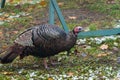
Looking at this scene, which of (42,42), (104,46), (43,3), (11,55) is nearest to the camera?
(42,42)

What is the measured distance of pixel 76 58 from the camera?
667cm

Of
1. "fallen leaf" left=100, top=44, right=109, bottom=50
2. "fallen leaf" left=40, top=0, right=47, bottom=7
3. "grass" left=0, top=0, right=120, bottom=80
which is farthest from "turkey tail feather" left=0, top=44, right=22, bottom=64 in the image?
"fallen leaf" left=40, top=0, right=47, bottom=7

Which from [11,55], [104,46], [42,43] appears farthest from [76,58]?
[11,55]

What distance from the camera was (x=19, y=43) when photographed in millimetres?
6070

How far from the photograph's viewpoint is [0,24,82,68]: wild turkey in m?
5.92

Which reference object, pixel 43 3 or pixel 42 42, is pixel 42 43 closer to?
pixel 42 42

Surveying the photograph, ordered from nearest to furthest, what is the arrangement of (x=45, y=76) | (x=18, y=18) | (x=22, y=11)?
(x=45, y=76)
(x=18, y=18)
(x=22, y=11)

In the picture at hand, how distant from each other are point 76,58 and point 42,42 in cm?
94

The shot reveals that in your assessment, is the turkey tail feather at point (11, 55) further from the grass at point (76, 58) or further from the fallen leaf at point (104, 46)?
the fallen leaf at point (104, 46)

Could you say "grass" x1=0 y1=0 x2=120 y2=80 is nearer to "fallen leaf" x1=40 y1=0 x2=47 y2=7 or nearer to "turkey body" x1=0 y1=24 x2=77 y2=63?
"turkey body" x1=0 y1=24 x2=77 y2=63

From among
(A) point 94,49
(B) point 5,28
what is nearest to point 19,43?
(A) point 94,49

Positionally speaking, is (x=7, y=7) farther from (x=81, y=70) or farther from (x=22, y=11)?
(x=81, y=70)

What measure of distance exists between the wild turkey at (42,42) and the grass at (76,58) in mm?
286

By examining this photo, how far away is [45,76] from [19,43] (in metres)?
0.60
